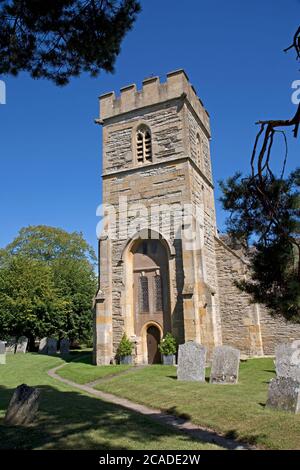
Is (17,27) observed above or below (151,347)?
above

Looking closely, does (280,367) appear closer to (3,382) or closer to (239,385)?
(239,385)

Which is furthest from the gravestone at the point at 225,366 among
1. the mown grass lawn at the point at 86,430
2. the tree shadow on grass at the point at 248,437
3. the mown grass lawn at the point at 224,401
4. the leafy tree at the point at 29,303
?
the leafy tree at the point at 29,303

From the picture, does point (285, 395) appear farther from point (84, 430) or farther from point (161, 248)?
point (161, 248)

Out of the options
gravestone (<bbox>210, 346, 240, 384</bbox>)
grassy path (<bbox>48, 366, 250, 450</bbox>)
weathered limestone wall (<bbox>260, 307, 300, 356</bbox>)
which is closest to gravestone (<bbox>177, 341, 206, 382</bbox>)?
gravestone (<bbox>210, 346, 240, 384</bbox>)

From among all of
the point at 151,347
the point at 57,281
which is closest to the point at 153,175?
the point at 151,347

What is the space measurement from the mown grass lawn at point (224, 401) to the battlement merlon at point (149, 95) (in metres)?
13.6

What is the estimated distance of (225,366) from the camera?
11.8 metres

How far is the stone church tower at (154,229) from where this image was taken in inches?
663

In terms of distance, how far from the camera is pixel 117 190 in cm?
1977

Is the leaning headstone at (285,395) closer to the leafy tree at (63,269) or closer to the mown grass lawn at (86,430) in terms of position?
the mown grass lawn at (86,430)

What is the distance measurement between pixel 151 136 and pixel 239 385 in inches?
520

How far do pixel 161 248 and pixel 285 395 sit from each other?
10938 millimetres

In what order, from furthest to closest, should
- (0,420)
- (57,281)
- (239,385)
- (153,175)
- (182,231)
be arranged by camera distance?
(57,281), (153,175), (182,231), (239,385), (0,420)

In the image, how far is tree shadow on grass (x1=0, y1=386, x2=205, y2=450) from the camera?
5.63m
